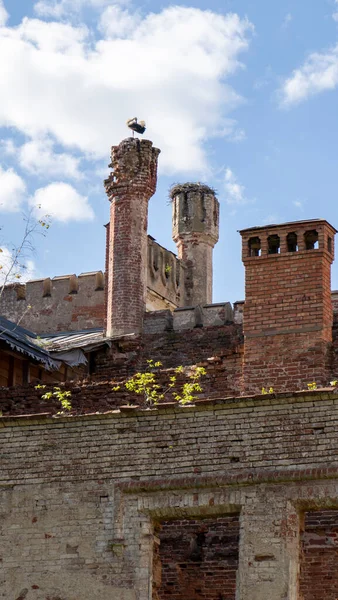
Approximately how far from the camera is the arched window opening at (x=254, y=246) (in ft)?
62.0

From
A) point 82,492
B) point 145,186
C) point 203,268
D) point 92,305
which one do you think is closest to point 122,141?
point 145,186

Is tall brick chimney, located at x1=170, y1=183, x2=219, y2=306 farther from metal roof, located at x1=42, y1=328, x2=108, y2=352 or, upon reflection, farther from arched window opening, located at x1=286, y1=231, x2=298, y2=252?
arched window opening, located at x1=286, y1=231, x2=298, y2=252

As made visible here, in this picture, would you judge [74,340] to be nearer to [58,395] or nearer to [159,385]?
[159,385]

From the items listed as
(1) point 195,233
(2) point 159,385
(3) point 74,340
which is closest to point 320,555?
(2) point 159,385

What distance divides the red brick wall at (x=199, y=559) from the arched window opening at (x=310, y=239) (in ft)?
13.8

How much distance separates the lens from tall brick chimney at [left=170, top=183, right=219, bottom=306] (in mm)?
28641

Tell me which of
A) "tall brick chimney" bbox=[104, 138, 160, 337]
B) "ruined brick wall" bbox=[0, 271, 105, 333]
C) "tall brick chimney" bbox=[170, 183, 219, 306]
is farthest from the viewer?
"tall brick chimney" bbox=[170, 183, 219, 306]

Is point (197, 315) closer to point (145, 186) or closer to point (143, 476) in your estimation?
point (145, 186)

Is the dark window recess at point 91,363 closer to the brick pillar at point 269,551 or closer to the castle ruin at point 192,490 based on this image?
the castle ruin at point 192,490

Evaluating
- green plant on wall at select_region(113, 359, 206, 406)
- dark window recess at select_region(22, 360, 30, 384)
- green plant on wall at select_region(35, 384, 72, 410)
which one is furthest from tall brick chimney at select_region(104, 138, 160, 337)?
green plant on wall at select_region(35, 384, 72, 410)

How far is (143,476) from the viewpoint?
1370 centimetres

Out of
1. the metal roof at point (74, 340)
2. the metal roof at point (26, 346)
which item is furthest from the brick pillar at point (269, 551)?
the metal roof at point (74, 340)

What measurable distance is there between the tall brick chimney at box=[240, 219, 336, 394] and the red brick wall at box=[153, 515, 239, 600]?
232 cm

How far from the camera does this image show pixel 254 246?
62.0ft
